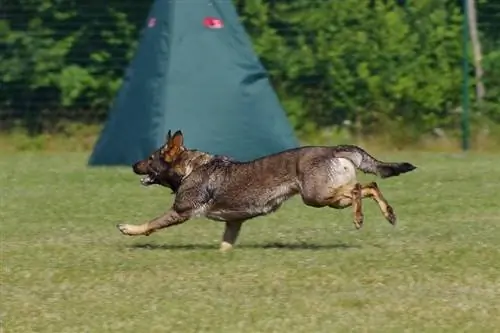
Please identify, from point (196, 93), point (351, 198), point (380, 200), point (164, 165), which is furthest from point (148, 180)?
point (196, 93)

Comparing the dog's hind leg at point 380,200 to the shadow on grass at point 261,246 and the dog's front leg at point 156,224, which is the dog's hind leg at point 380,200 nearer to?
the shadow on grass at point 261,246

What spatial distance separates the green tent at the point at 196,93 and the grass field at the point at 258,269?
9.23 feet

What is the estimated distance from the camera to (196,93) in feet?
50.2

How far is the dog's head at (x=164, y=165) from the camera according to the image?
9008mm

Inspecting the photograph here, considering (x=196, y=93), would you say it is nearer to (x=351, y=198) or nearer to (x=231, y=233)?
(x=231, y=233)

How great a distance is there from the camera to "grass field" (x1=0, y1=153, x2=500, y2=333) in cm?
663

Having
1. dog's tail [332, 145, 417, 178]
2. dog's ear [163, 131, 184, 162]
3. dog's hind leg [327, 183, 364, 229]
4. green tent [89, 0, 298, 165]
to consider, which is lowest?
green tent [89, 0, 298, 165]

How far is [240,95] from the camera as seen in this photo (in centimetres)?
1551

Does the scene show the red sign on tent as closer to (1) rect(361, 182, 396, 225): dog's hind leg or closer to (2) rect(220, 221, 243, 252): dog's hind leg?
(2) rect(220, 221, 243, 252): dog's hind leg

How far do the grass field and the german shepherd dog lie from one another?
232 mm

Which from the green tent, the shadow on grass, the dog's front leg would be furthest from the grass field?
the green tent

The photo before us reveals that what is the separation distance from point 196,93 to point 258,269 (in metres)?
Answer: 7.46

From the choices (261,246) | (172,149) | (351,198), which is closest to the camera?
(351,198)

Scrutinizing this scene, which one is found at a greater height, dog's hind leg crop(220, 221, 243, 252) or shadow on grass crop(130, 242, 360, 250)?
dog's hind leg crop(220, 221, 243, 252)
